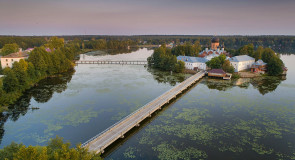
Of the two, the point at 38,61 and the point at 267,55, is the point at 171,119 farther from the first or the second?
the point at 267,55

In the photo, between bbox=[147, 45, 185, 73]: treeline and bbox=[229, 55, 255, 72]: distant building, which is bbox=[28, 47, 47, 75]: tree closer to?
bbox=[147, 45, 185, 73]: treeline

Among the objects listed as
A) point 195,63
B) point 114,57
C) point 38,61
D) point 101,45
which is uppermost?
point 101,45

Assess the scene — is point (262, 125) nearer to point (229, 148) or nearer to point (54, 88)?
point (229, 148)

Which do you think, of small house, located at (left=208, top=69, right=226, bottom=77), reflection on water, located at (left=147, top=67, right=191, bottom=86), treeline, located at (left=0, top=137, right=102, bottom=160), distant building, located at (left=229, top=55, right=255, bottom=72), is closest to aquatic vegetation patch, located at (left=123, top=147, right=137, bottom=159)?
treeline, located at (left=0, top=137, right=102, bottom=160)

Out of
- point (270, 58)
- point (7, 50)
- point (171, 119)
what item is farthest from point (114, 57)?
point (171, 119)

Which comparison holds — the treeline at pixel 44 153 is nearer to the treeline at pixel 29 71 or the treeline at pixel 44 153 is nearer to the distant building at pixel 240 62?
the treeline at pixel 29 71

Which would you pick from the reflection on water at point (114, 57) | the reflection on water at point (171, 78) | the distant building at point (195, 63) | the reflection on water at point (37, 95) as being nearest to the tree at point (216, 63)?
the distant building at point (195, 63)

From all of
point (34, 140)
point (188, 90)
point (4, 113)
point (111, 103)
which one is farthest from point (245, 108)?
point (4, 113)
